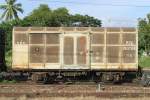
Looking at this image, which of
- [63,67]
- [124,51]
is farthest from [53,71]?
[124,51]

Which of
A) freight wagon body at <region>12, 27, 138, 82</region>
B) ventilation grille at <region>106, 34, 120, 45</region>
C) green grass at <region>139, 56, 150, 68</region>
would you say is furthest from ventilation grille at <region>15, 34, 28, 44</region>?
green grass at <region>139, 56, 150, 68</region>

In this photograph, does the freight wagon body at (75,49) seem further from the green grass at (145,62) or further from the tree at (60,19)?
the tree at (60,19)

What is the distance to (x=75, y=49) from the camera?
1087 inches

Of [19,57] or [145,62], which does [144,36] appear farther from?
[19,57]

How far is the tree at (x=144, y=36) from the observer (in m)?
61.5

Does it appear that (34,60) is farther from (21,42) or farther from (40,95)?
(40,95)

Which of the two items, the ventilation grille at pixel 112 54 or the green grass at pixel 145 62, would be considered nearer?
the ventilation grille at pixel 112 54

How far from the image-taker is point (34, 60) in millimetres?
27797

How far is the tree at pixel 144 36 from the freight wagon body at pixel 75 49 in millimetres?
29169

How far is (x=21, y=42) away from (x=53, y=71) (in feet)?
7.96

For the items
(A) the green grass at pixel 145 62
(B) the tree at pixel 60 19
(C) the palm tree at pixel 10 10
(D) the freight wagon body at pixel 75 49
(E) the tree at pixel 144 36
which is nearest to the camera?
(D) the freight wagon body at pixel 75 49

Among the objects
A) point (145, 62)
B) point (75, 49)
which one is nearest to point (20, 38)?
point (75, 49)

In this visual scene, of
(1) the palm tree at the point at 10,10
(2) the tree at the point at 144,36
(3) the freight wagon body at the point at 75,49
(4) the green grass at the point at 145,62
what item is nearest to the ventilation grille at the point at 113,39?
(3) the freight wagon body at the point at 75,49

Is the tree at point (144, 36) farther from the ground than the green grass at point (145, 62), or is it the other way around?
the tree at point (144, 36)
